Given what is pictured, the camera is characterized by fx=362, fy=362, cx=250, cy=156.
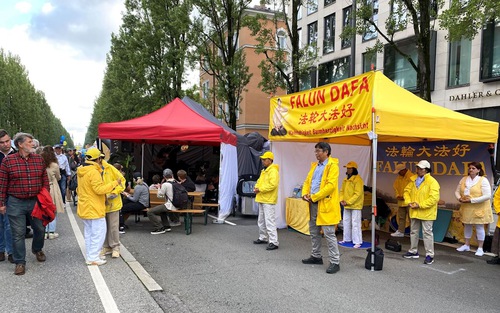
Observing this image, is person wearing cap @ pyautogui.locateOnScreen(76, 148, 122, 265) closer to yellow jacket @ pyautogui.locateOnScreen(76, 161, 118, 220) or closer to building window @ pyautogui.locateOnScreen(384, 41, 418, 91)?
yellow jacket @ pyautogui.locateOnScreen(76, 161, 118, 220)

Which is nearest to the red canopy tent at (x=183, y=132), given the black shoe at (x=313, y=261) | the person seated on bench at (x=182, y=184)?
the person seated on bench at (x=182, y=184)

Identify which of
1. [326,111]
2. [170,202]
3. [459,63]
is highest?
[459,63]

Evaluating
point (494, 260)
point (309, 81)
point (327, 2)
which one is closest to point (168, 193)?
point (494, 260)

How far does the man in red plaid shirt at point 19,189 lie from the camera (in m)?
4.96

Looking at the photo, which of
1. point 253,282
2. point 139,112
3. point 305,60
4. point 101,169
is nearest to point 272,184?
point 253,282

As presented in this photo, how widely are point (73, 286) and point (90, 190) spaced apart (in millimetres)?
1386

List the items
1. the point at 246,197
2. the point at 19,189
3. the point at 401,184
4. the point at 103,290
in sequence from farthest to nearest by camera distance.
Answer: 1. the point at 246,197
2. the point at 401,184
3. the point at 19,189
4. the point at 103,290

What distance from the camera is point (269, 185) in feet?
22.4

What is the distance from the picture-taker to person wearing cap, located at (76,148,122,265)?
17.4ft

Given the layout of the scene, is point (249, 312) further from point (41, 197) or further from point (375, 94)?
point (375, 94)

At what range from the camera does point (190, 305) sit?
13.5 feet

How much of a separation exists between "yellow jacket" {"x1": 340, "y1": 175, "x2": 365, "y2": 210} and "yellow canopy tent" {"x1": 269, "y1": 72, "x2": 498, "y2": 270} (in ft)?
3.56

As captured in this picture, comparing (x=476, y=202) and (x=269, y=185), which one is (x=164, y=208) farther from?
(x=476, y=202)

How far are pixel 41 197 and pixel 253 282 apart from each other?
3.26m
